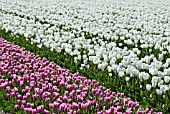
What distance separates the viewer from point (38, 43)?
10.6m

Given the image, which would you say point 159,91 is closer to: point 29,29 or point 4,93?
point 4,93

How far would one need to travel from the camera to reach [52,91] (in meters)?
6.42

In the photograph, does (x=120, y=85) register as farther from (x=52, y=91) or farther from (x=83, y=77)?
(x=52, y=91)

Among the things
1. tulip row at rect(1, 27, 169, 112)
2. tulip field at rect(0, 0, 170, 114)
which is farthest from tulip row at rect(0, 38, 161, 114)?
tulip row at rect(1, 27, 169, 112)

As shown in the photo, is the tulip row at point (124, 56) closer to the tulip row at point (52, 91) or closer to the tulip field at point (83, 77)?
the tulip field at point (83, 77)

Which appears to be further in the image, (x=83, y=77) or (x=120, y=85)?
(x=120, y=85)

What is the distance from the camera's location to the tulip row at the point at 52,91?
5487 mm

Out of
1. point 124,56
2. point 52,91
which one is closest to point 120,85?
point 124,56

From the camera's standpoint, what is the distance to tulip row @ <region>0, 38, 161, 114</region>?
5.49 meters

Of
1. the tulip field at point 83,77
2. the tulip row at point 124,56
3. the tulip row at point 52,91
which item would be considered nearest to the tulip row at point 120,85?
the tulip field at point 83,77

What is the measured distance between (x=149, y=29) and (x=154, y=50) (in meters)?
2.92

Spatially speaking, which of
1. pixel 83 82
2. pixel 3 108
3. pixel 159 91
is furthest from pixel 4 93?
pixel 159 91

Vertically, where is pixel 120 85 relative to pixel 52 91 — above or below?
below

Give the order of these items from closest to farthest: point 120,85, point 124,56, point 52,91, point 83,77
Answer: point 52,91
point 83,77
point 120,85
point 124,56
